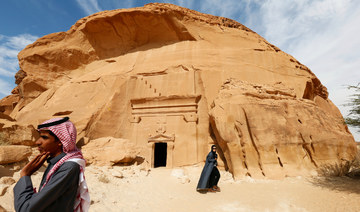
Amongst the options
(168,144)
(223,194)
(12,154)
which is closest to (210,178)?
(223,194)

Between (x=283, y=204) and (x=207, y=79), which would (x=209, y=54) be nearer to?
(x=207, y=79)

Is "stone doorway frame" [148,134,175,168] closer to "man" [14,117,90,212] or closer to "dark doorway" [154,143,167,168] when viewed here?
"dark doorway" [154,143,167,168]

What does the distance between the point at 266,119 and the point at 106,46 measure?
43.7ft

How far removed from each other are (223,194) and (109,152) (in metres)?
5.45

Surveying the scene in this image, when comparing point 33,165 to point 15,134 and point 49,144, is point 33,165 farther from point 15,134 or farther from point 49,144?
point 15,134

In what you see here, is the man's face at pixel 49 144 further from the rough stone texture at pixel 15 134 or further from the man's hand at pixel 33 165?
the rough stone texture at pixel 15 134

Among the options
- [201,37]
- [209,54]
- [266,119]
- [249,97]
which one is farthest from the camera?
[201,37]

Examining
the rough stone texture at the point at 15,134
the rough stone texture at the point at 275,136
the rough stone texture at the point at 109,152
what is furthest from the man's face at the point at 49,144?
the rough stone texture at the point at 275,136

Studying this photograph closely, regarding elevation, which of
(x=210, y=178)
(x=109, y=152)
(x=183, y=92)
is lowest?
(x=210, y=178)

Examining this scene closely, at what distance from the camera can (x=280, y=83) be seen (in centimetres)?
1243

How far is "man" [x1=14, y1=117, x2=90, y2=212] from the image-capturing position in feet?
5.09

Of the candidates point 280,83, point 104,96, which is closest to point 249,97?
point 280,83

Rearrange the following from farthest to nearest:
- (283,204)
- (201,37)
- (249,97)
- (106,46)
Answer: (106,46) → (201,37) → (249,97) → (283,204)

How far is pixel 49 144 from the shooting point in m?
1.88
